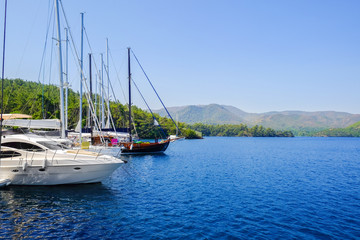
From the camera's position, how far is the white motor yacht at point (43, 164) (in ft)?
60.4

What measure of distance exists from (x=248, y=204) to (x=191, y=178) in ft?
31.2

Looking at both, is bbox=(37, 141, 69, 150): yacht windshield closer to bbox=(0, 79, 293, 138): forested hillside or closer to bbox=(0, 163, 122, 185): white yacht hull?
bbox=(0, 163, 122, 185): white yacht hull

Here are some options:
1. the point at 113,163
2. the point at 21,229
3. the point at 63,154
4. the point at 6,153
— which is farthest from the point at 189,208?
the point at 6,153

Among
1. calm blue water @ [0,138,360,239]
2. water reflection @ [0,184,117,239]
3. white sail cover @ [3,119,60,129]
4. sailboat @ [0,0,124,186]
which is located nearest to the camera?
water reflection @ [0,184,117,239]

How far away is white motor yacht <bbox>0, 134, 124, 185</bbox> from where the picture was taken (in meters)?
18.4

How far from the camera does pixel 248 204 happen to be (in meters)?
16.8

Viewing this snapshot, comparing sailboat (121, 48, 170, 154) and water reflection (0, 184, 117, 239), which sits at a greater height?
sailboat (121, 48, 170, 154)

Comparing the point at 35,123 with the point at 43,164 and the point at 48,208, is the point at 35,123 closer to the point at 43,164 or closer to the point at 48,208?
the point at 43,164

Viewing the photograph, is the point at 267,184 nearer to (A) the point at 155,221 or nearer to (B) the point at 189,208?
(B) the point at 189,208

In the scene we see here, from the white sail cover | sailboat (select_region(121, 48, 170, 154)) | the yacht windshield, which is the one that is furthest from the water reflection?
sailboat (select_region(121, 48, 170, 154))

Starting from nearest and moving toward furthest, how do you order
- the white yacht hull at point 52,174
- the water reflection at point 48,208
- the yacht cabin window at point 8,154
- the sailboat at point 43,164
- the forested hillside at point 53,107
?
the water reflection at point 48,208 → the sailboat at point 43,164 → the white yacht hull at point 52,174 → the yacht cabin window at point 8,154 → the forested hillside at point 53,107

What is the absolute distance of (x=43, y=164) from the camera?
1809 centimetres

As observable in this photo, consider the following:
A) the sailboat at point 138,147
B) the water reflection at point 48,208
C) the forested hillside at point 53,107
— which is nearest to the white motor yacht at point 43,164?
the water reflection at point 48,208

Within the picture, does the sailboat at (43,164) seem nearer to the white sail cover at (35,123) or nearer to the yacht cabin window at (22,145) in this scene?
the yacht cabin window at (22,145)
